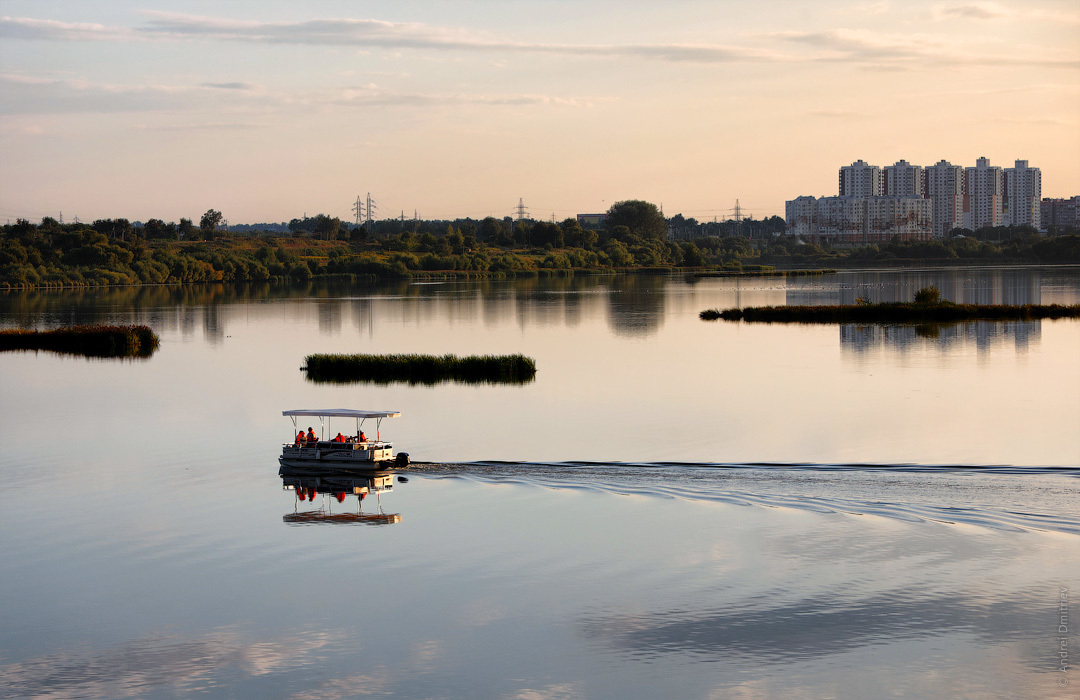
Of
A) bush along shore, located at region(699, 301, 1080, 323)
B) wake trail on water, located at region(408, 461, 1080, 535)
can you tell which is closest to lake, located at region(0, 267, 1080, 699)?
wake trail on water, located at region(408, 461, 1080, 535)

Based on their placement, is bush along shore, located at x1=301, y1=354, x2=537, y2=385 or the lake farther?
bush along shore, located at x1=301, y1=354, x2=537, y2=385

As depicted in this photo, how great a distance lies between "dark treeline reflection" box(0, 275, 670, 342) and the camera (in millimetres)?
114062

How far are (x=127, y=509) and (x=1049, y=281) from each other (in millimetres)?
Answer: 175384

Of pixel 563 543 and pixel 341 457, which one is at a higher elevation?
pixel 341 457

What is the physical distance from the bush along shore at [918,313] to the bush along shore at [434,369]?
43.9 meters

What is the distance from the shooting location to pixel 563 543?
29.3m

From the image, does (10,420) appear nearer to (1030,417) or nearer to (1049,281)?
(1030,417)

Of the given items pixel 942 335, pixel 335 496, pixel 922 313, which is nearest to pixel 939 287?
pixel 922 313

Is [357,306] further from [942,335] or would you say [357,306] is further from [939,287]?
[939,287]

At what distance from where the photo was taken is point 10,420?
2051 inches

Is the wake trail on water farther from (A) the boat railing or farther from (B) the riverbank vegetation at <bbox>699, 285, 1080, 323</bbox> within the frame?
(B) the riverbank vegetation at <bbox>699, 285, 1080, 323</bbox>

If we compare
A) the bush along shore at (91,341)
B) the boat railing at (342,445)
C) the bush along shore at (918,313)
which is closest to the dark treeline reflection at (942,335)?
the bush along shore at (918,313)

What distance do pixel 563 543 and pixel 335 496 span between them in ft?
31.8

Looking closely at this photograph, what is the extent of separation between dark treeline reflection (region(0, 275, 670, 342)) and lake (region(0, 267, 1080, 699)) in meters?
44.9
